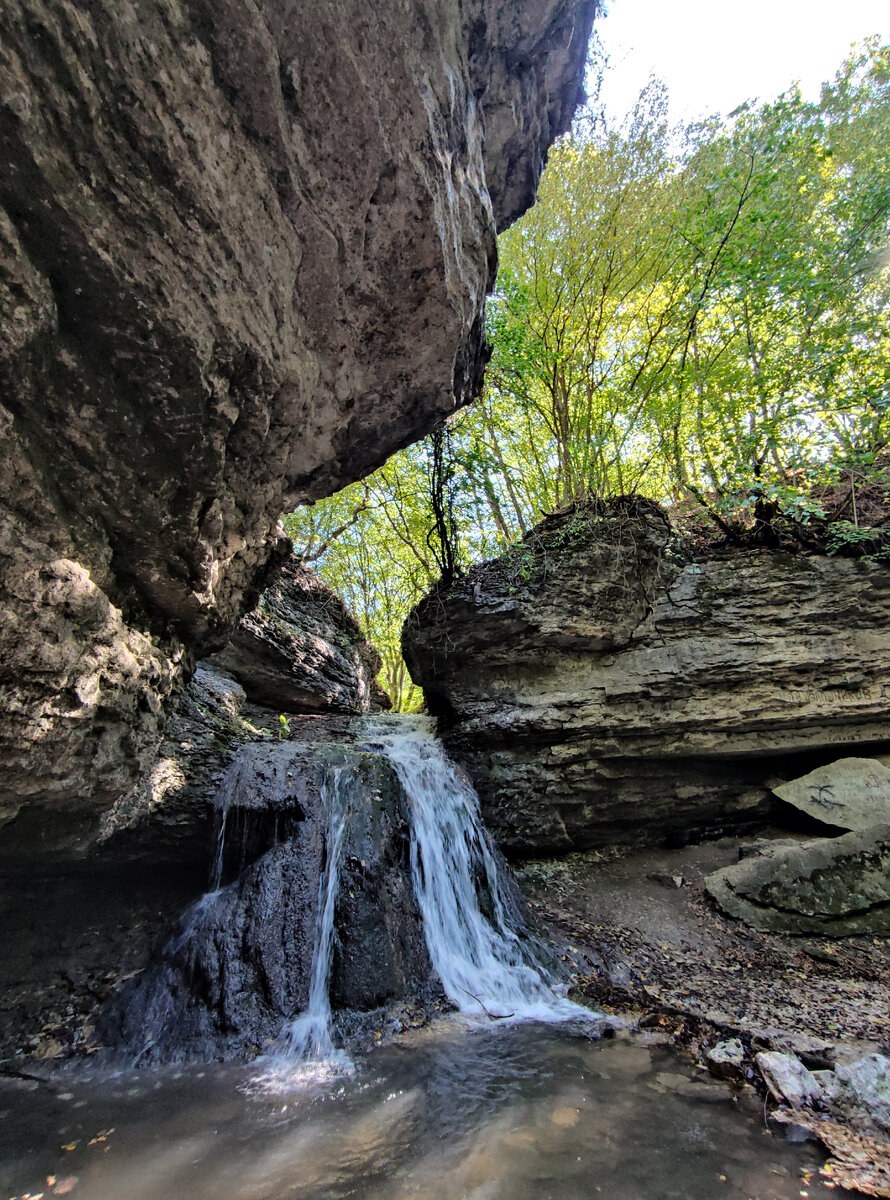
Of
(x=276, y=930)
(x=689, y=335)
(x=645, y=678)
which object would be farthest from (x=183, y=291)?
(x=689, y=335)

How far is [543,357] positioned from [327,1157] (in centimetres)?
1005

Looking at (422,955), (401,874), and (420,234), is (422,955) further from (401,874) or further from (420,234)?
(420,234)

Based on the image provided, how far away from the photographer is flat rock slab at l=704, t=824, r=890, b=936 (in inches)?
231

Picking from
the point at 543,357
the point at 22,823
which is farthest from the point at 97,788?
the point at 543,357

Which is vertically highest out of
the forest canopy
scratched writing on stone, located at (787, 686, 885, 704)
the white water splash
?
the forest canopy

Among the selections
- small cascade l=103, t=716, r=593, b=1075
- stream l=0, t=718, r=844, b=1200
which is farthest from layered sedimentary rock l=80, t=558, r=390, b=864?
stream l=0, t=718, r=844, b=1200

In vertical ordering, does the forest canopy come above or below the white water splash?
above

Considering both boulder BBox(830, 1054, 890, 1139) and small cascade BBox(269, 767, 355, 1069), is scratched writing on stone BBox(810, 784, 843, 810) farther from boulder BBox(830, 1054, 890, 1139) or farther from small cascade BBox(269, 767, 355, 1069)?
small cascade BBox(269, 767, 355, 1069)

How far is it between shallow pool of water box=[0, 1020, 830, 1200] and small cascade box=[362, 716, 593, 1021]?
880 millimetres

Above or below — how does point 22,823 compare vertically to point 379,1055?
above

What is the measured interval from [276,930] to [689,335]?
1010 cm

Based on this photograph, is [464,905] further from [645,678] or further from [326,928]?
[645,678]

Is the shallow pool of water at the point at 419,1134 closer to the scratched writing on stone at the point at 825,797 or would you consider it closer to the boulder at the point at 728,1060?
the boulder at the point at 728,1060

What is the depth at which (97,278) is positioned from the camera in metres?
2.47
